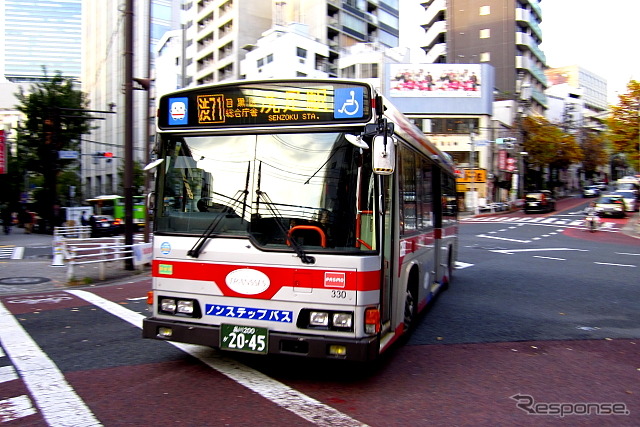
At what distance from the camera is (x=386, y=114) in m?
5.50

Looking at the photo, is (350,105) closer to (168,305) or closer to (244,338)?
(244,338)

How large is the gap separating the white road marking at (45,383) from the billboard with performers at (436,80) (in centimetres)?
4938

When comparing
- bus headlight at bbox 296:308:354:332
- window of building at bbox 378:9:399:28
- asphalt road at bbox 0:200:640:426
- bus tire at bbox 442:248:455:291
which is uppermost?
window of building at bbox 378:9:399:28

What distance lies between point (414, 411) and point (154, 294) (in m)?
2.98

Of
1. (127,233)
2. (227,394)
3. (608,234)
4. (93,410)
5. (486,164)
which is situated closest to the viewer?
(93,410)

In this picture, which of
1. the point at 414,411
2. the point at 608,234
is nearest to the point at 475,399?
the point at 414,411

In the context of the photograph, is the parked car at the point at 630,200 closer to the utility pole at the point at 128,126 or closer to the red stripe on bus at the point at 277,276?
the utility pole at the point at 128,126

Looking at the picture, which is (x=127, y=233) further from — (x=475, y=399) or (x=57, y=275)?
(x=475, y=399)

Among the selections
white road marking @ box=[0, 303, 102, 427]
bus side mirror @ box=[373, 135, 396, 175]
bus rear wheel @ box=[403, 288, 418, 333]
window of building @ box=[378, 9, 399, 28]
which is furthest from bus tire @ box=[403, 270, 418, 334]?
window of building @ box=[378, 9, 399, 28]

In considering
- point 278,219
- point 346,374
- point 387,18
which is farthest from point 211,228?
point 387,18

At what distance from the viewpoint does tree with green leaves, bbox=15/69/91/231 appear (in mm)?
32062

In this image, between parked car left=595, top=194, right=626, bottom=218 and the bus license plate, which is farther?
parked car left=595, top=194, right=626, bottom=218

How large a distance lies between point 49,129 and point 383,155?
33.0 m

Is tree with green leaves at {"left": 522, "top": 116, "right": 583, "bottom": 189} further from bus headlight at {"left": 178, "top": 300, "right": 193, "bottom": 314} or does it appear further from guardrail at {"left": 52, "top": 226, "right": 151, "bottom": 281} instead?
bus headlight at {"left": 178, "top": 300, "right": 193, "bottom": 314}
